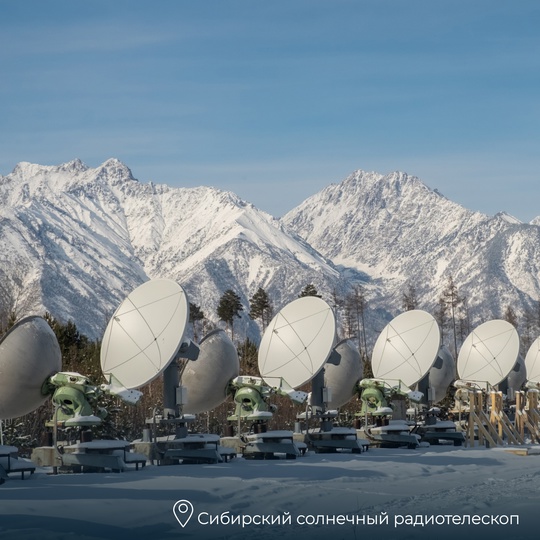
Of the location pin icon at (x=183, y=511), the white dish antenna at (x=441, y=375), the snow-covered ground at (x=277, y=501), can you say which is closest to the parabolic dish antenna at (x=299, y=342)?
the snow-covered ground at (x=277, y=501)

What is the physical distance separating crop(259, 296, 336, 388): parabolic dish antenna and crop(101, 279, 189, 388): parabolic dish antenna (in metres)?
7.54

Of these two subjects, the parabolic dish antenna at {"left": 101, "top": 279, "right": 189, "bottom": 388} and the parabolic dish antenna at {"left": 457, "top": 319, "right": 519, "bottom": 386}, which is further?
the parabolic dish antenna at {"left": 457, "top": 319, "right": 519, "bottom": 386}

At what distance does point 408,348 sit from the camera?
47.4m

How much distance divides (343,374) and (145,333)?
13.2m

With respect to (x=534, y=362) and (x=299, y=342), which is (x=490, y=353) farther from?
(x=299, y=342)

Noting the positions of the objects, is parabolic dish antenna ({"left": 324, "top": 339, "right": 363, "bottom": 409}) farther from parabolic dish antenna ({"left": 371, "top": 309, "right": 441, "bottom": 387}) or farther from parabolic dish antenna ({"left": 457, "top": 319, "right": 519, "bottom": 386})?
parabolic dish antenna ({"left": 457, "top": 319, "right": 519, "bottom": 386})

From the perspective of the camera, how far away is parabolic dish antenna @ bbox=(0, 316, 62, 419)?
101 feet

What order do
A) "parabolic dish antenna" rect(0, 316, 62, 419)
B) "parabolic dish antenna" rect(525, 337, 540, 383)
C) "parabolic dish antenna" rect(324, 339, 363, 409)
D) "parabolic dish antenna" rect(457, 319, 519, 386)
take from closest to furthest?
"parabolic dish antenna" rect(0, 316, 62, 419) < "parabolic dish antenna" rect(324, 339, 363, 409) < "parabolic dish antenna" rect(457, 319, 519, 386) < "parabolic dish antenna" rect(525, 337, 540, 383)

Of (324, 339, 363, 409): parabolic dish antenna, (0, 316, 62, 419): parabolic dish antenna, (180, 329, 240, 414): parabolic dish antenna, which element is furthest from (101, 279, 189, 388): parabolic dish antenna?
(324, 339, 363, 409): parabolic dish antenna

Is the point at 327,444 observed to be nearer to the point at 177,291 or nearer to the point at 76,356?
the point at 177,291

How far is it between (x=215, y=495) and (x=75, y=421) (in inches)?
310

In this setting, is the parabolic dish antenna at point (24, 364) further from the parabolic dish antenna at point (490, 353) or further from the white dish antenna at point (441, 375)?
the parabolic dish antenna at point (490, 353)

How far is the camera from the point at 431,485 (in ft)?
92.3

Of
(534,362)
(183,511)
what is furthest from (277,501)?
(534,362)
